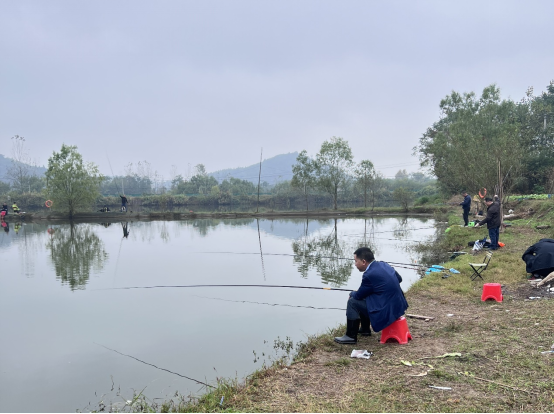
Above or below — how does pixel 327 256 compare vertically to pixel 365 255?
below

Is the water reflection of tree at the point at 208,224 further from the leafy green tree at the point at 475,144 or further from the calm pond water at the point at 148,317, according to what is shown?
the leafy green tree at the point at 475,144

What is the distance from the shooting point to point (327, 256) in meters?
14.6

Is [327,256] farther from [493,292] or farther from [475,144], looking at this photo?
[475,144]

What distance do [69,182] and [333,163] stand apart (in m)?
27.3

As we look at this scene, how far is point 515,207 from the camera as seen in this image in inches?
884

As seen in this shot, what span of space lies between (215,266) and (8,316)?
625 cm

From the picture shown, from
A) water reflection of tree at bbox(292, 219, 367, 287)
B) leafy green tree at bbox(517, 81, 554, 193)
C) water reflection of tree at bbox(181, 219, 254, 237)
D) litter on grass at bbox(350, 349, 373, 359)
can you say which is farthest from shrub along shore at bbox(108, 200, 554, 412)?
leafy green tree at bbox(517, 81, 554, 193)

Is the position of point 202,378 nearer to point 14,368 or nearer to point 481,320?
point 14,368

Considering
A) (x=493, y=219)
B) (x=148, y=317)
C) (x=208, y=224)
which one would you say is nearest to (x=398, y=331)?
(x=148, y=317)

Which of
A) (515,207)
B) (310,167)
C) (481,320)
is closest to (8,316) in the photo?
(481,320)

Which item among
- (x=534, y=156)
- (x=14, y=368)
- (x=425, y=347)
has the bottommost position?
(x=14, y=368)

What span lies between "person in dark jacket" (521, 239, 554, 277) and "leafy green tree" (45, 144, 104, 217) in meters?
38.9

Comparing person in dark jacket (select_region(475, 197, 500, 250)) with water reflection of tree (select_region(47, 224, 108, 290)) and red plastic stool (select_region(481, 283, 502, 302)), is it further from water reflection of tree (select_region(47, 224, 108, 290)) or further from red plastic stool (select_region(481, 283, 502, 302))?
water reflection of tree (select_region(47, 224, 108, 290))

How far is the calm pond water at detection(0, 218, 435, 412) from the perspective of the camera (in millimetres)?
5293
